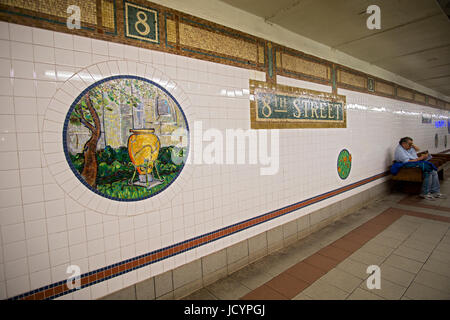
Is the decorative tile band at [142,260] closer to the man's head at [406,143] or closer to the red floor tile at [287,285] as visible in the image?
the red floor tile at [287,285]

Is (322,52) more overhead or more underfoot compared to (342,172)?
more overhead

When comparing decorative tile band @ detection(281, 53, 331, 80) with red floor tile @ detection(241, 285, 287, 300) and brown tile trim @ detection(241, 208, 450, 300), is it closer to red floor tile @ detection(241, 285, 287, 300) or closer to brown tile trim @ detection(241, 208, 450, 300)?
brown tile trim @ detection(241, 208, 450, 300)

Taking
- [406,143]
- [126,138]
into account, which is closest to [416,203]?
[406,143]

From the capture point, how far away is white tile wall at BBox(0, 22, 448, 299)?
152 cm

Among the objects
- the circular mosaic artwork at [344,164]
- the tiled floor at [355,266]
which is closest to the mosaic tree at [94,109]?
the tiled floor at [355,266]

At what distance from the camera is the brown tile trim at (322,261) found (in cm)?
239

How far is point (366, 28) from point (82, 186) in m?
4.22

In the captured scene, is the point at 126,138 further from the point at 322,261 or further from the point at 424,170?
the point at 424,170

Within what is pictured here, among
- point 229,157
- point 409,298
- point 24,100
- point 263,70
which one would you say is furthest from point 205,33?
point 409,298

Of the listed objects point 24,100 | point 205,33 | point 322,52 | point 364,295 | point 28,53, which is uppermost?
point 322,52

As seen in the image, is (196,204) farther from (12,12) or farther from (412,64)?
(412,64)

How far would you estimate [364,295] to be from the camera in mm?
2262

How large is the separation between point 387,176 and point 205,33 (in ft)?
19.8

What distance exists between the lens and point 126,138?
1.95 meters
